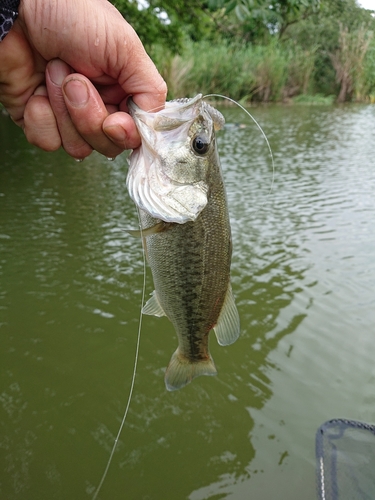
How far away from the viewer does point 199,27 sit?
1100 cm

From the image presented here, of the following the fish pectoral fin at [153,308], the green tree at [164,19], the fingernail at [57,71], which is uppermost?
the green tree at [164,19]

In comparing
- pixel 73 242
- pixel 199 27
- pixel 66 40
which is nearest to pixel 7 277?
pixel 73 242

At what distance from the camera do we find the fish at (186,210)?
1798 millimetres

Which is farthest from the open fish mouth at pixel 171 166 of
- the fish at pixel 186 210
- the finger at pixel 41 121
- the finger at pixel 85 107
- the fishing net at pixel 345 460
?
the fishing net at pixel 345 460

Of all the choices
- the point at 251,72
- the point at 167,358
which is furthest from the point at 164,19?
the point at 251,72

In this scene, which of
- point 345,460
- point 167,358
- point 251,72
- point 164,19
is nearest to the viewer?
point 345,460

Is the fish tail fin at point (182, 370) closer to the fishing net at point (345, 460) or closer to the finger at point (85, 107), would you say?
the fishing net at point (345, 460)

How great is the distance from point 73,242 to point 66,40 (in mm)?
4099

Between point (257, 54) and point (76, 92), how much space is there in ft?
78.4

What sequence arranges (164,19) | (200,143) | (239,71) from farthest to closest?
(239,71) < (164,19) < (200,143)

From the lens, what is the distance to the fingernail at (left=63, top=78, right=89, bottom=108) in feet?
6.07

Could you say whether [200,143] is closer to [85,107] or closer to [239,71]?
[85,107]

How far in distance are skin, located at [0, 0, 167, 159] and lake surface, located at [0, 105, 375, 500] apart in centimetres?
193

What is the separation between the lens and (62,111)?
2.03 metres
